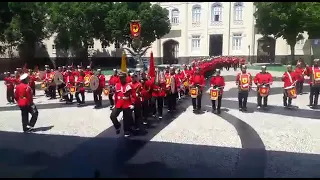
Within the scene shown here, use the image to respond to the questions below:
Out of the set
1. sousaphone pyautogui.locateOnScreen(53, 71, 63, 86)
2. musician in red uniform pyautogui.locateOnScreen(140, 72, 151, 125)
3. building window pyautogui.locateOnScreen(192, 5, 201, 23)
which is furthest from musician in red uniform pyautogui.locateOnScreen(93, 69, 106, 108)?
building window pyautogui.locateOnScreen(192, 5, 201, 23)

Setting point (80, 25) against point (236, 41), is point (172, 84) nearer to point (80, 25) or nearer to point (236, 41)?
point (80, 25)

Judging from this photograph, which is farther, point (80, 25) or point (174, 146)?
point (80, 25)

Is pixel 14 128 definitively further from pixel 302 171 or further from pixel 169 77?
pixel 302 171

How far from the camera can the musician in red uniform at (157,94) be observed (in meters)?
11.4

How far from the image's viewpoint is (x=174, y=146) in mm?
8367

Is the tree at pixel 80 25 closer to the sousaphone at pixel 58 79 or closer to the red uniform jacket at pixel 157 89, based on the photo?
the sousaphone at pixel 58 79

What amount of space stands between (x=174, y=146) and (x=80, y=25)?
30.6 m

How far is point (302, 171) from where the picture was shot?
21.3 ft

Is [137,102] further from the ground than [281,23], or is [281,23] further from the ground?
[281,23]

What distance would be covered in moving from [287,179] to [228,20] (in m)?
42.7

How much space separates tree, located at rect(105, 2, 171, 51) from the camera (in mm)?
37188

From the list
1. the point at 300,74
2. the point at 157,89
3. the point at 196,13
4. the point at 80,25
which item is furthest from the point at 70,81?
the point at 196,13

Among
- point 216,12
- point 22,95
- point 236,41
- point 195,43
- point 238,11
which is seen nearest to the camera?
point 22,95

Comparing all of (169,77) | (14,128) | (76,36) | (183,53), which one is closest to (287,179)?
(169,77)
